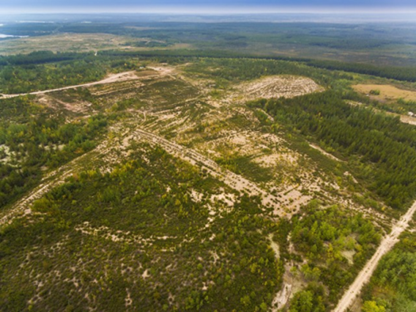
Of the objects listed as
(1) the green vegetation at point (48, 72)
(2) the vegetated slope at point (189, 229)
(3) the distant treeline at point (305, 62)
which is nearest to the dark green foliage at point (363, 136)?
(2) the vegetated slope at point (189, 229)

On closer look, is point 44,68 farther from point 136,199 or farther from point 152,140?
point 136,199

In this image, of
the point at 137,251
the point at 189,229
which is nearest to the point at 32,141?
the point at 137,251

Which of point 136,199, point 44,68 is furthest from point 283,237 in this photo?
point 44,68

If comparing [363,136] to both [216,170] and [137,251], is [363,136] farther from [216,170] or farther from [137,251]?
[137,251]

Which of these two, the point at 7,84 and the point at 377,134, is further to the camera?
the point at 7,84

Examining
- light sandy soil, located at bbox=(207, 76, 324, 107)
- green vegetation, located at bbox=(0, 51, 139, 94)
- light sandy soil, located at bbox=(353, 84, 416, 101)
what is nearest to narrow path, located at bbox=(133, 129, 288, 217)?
light sandy soil, located at bbox=(207, 76, 324, 107)

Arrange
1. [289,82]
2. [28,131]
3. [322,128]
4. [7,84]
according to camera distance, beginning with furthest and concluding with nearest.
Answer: [289,82]
[7,84]
[322,128]
[28,131]

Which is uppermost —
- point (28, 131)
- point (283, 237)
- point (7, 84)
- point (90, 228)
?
point (7, 84)
